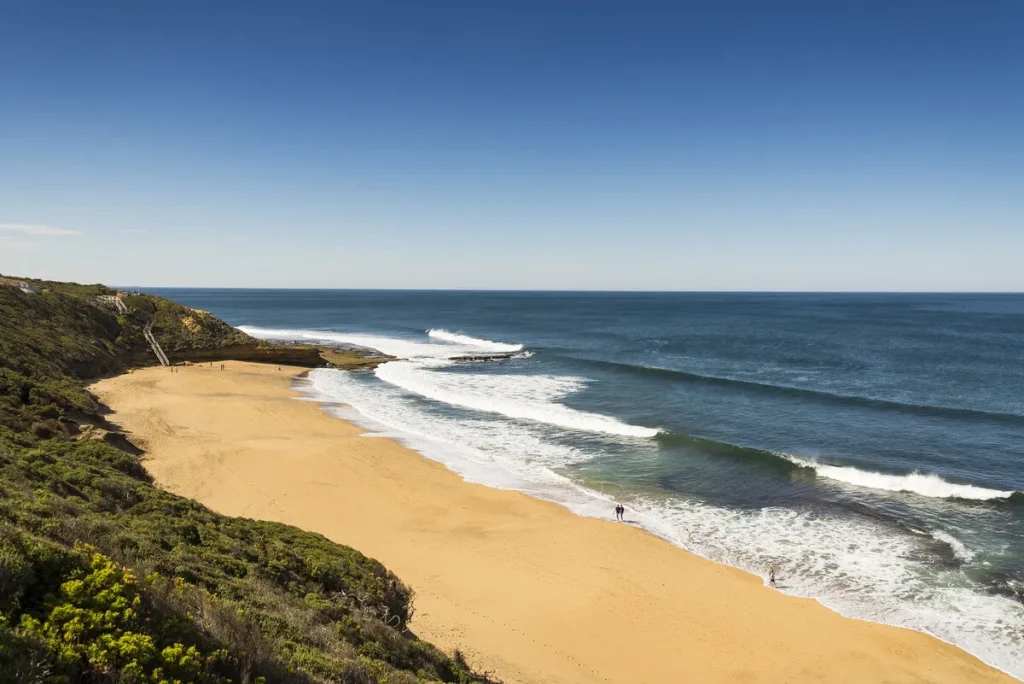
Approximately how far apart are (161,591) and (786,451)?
2785 cm

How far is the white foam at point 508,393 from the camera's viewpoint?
3238cm

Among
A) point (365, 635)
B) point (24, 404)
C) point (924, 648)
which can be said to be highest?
point (24, 404)

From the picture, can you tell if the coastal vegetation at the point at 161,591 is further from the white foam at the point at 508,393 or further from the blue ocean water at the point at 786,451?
the white foam at the point at 508,393

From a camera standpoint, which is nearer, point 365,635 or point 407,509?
point 365,635

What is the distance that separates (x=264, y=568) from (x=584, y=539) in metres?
11.0

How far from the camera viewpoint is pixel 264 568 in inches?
396

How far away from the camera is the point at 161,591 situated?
20.4 ft

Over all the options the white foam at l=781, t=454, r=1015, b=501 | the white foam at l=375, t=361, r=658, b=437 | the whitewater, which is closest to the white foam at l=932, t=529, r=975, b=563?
the whitewater

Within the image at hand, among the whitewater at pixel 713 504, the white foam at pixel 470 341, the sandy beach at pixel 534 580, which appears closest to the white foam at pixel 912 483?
the whitewater at pixel 713 504

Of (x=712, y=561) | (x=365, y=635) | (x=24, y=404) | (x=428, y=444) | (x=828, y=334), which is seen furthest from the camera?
(x=828, y=334)

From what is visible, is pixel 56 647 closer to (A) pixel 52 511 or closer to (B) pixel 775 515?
(A) pixel 52 511

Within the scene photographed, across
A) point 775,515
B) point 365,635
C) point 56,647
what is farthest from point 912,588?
point 56,647

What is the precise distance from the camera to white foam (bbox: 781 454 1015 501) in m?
22.4

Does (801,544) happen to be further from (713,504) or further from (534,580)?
(534,580)
